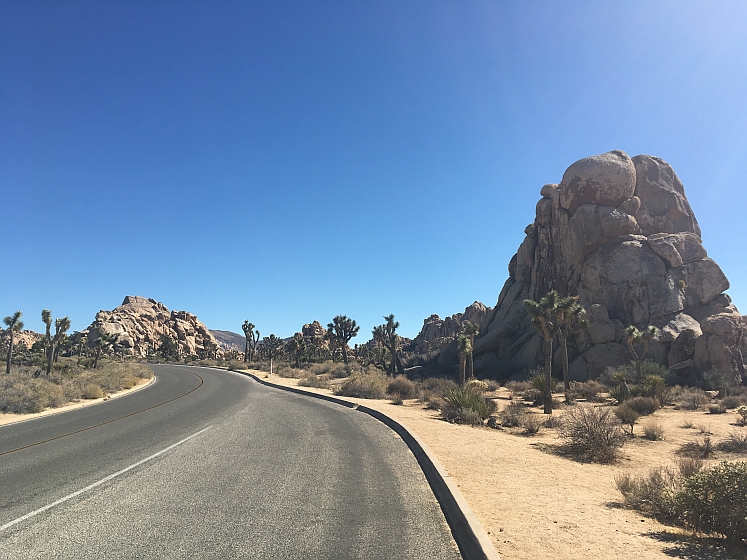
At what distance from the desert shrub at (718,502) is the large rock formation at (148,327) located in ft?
434

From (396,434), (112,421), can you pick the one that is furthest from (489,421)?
(112,421)

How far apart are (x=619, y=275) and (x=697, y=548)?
46.6 meters

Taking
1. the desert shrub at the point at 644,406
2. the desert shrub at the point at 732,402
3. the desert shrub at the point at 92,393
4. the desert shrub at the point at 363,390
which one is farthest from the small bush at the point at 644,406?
the desert shrub at the point at 92,393

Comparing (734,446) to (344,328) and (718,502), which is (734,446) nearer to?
(718,502)

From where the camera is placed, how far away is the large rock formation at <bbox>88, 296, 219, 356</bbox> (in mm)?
132250

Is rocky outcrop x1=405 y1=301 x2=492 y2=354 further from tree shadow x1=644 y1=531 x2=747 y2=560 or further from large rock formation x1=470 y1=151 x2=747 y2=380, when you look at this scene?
tree shadow x1=644 y1=531 x2=747 y2=560

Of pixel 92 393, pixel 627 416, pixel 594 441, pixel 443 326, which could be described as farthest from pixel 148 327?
pixel 594 441

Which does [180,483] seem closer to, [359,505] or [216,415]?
[359,505]

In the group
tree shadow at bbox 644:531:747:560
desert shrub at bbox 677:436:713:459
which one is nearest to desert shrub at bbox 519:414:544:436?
desert shrub at bbox 677:436:713:459

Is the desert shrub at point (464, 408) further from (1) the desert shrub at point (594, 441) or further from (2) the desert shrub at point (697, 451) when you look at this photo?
(2) the desert shrub at point (697, 451)

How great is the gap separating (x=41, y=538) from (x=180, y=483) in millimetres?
2393

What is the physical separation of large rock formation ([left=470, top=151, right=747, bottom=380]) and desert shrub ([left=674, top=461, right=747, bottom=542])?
1576 inches

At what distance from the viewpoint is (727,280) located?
45.7 m

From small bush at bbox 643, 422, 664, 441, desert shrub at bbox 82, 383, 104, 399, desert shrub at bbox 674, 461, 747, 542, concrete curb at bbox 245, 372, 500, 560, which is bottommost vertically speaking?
desert shrub at bbox 82, 383, 104, 399
